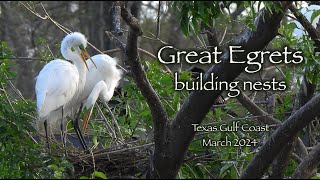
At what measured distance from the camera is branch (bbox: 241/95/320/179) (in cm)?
384

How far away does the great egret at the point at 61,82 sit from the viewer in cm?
613

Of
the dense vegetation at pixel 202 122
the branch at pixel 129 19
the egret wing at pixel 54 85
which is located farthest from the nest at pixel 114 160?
the branch at pixel 129 19

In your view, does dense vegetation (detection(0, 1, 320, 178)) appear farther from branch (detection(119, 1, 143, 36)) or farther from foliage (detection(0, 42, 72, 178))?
branch (detection(119, 1, 143, 36))

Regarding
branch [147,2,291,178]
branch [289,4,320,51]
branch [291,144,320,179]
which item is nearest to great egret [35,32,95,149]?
branch [147,2,291,178]

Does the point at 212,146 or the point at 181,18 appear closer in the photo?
the point at 181,18

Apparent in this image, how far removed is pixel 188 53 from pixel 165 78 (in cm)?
62

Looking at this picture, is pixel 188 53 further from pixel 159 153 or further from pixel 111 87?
pixel 111 87

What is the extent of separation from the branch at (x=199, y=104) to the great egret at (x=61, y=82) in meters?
1.91

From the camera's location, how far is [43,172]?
453cm

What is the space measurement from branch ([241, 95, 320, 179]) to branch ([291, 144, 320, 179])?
22 centimetres

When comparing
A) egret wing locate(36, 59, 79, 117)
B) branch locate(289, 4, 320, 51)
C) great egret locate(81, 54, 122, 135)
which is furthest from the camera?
great egret locate(81, 54, 122, 135)

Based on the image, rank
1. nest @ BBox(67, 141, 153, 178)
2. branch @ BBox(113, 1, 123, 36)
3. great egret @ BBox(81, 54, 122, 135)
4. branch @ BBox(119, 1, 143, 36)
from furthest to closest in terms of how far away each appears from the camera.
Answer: great egret @ BBox(81, 54, 122, 135)
nest @ BBox(67, 141, 153, 178)
branch @ BBox(113, 1, 123, 36)
branch @ BBox(119, 1, 143, 36)

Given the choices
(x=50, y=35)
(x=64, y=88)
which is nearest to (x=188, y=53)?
(x=64, y=88)

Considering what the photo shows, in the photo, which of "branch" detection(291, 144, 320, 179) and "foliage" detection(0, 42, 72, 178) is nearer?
"branch" detection(291, 144, 320, 179)
